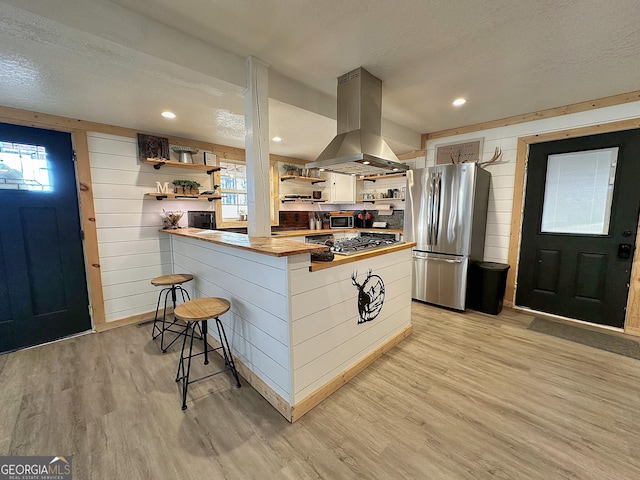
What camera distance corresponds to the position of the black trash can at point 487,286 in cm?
336

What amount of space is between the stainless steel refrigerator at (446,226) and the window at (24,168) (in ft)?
14.5

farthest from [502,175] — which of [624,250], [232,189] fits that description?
[232,189]

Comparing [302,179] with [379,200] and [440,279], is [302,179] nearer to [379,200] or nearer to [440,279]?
[379,200]

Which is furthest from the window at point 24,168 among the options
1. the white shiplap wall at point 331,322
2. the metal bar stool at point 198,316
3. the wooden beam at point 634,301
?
the wooden beam at point 634,301

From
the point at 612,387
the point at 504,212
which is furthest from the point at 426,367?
the point at 504,212

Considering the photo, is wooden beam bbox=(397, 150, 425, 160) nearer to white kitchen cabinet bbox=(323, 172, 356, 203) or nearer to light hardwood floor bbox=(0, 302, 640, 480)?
white kitchen cabinet bbox=(323, 172, 356, 203)

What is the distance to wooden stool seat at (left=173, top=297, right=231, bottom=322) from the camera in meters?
1.80

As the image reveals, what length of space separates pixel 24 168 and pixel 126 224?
100cm

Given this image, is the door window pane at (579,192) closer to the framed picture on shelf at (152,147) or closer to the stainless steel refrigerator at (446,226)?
the stainless steel refrigerator at (446,226)

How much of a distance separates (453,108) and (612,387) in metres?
3.09


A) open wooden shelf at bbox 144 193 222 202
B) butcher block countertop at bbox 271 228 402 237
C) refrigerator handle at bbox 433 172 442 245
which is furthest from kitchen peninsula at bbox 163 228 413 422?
butcher block countertop at bbox 271 228 402 237

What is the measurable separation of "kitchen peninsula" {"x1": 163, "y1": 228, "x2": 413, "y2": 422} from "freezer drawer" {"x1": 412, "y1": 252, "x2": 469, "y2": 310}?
1.21 metres

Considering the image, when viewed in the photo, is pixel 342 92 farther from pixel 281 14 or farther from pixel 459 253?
pixel 459 253

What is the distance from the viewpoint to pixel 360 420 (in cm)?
172
